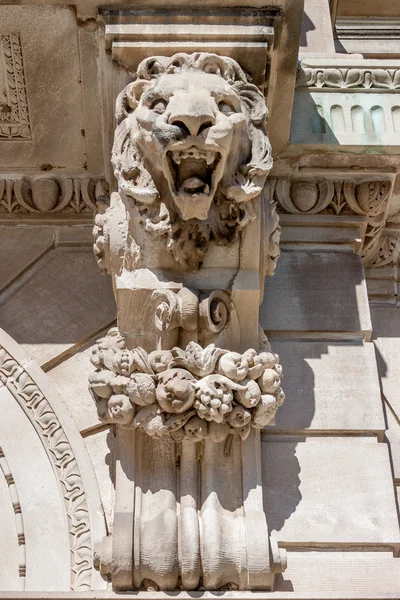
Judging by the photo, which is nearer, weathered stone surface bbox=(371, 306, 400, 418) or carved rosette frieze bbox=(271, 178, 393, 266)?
weathered stone surface bbox=(371, 306, 400, 418)

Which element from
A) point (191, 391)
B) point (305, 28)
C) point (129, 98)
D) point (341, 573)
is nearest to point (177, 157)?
point (129, 98)

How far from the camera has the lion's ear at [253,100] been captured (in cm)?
563

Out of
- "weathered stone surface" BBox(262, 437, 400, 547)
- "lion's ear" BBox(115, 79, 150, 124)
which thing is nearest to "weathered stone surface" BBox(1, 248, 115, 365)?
"lion's ear" BBox(115, 79, 150, 124)

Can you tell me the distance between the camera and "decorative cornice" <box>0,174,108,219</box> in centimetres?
640

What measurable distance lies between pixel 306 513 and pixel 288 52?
230cm

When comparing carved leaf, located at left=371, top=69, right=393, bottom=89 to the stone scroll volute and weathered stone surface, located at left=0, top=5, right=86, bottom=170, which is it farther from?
weathered stone surface, located at left=0, top=5, right=86, bottom=170

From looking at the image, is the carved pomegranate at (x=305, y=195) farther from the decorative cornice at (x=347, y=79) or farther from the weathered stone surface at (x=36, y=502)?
the weathered stone surface at (x=36, y=502)

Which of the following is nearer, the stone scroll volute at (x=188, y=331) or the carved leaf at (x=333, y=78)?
the stone scroll volute at (x=188, y=331)

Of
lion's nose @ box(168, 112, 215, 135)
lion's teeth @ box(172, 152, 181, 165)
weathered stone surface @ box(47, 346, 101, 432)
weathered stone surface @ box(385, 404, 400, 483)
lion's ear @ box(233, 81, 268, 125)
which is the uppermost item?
lion's ear @ box(233, 81, 268, 125)

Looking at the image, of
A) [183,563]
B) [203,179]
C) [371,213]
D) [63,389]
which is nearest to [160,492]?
[183,563]

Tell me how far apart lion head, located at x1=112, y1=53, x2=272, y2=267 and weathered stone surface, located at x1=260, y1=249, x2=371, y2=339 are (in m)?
0.70

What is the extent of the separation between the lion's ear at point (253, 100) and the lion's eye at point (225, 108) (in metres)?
0.13

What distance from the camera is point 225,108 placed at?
5523mm

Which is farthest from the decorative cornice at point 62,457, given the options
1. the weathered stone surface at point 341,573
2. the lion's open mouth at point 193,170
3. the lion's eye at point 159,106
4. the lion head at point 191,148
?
the lion's eye at point 159,106
